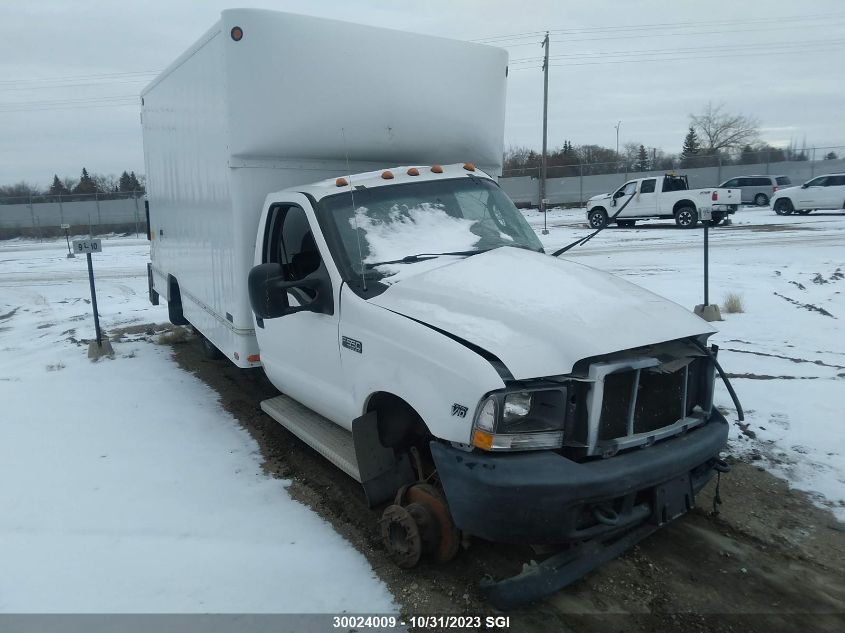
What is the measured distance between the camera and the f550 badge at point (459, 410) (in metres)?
3.02

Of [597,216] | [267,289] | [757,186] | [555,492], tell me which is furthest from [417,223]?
[757,186]

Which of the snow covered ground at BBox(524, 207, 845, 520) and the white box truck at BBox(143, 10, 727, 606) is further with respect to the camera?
the snow covered ground at BBox(524, 207, 845, 520)

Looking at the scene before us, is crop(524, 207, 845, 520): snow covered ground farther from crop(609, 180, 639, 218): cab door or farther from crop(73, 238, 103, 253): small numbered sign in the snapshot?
crop(73, 238, 103, 253): small numbered sign

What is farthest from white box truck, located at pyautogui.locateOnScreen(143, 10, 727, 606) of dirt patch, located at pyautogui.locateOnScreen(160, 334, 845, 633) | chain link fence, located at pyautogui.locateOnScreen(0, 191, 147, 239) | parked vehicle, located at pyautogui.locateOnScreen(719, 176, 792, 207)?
chain link fence, located at pyautogui.locateOnScreen(0, 191, 147, 239)

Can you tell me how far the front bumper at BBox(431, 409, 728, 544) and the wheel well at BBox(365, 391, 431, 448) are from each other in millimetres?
575

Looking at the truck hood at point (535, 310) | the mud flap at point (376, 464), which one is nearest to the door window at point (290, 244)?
the truck hood at point (535, 310)

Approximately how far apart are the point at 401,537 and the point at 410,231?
6.75 ft

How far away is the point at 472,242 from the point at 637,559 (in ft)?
7.56

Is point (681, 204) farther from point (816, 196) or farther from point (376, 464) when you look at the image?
point (376, 464)

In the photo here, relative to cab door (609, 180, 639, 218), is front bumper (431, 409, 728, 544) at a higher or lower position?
lower

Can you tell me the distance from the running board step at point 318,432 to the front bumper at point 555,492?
1005 mm

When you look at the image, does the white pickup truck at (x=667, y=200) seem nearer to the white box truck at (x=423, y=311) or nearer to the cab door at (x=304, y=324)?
the white box truck at (x=423, y=311)

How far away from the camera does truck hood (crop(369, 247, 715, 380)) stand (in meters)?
3.10

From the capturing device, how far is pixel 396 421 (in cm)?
378
